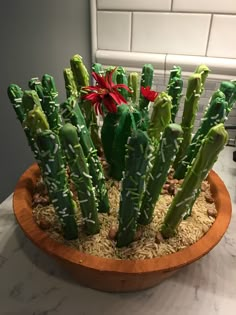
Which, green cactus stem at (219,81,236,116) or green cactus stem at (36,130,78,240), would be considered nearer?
green cactus stem at (36,130,78,240)

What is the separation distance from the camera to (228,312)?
1.29 ft

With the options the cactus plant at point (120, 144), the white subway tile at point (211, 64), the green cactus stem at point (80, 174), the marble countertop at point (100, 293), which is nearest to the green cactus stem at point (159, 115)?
the cactus plant at point (120, 144)

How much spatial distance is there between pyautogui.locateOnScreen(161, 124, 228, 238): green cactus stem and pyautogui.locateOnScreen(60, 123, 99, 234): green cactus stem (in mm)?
102

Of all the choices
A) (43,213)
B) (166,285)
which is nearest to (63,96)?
(43,213)

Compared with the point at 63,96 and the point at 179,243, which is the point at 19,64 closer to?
the point at 63,96

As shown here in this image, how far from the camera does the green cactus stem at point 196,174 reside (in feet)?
0.99

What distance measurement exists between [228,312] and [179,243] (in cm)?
11

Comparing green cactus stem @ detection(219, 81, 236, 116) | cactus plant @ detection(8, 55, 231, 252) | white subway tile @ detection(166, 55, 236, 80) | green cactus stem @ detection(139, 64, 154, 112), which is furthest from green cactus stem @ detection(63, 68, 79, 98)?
white subway tile @ detection(166, 55, 236, 80)

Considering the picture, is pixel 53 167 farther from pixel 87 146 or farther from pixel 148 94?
pixel 148 94

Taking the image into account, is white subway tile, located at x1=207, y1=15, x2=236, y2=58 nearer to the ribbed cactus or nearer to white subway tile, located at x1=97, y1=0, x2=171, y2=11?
white subway tile, located at x1=97, y1=0, x2=171, y2=11

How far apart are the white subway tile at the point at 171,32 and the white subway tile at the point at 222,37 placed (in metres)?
0.02

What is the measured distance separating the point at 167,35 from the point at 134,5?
10cm

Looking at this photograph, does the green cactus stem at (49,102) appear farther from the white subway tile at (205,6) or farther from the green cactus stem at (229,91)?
the white subway tile at (205,6)

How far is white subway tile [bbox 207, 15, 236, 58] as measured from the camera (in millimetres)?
647
